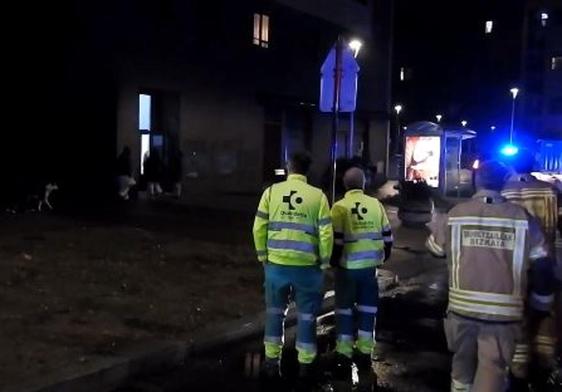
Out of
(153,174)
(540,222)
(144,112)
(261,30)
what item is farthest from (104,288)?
(261,30)

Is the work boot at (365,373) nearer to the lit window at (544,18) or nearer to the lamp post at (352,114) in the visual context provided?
the lamp post at (352,114)

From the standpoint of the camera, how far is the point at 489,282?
4324mm

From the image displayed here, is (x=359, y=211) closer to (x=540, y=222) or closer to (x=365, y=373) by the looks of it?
(x=365, y=373)


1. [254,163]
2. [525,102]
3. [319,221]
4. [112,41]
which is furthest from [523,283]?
[525,102]

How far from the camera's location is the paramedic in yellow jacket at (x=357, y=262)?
676 centimetres

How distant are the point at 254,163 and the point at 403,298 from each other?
1805cm

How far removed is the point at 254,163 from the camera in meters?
28.3

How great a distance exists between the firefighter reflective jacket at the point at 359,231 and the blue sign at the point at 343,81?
323 cm

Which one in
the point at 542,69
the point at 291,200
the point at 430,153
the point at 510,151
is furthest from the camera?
the point at 542,69

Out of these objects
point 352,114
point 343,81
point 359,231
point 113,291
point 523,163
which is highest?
point 343,81

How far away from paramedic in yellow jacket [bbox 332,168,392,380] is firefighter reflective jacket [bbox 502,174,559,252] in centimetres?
122

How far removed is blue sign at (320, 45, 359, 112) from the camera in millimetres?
9792

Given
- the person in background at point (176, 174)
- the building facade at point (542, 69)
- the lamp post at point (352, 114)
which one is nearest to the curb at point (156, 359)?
the lamp post at point (352, 114)

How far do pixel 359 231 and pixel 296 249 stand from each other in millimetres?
765
